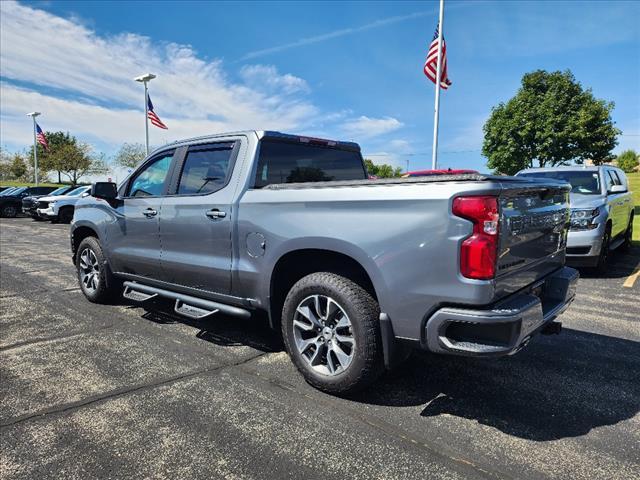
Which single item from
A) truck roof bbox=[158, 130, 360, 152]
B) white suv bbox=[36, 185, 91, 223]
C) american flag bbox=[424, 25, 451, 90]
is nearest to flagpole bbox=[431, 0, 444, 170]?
american flag bbox=[424, 25, 451, 90]

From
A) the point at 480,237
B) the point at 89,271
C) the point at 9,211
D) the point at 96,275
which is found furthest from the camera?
the point at 9,211

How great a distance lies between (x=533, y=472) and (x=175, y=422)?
2046 millimetres

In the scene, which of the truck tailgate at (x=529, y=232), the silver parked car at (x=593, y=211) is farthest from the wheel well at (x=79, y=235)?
the silver parked car at (x=593, y=211)

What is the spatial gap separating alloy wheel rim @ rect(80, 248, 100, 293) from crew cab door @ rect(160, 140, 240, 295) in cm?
162

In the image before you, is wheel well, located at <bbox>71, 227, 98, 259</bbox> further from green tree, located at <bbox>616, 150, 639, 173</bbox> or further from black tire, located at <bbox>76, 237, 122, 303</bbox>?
green tree, located at <bbox>616, 150, 639, 173</bbox>

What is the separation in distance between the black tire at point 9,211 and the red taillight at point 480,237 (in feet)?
92.4

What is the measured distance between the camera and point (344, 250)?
9.63 ft

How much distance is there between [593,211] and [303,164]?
5247 millimetres

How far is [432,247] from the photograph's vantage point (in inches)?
101

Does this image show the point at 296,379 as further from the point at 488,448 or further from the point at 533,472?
the point at 533,472

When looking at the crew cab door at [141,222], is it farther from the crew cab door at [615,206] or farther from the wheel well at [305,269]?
the crew cab door at [615,206]

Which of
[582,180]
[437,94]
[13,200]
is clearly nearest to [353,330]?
[582,180]

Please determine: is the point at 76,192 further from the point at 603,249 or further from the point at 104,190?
the point at 603,249

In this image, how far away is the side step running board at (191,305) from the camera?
148 inches
